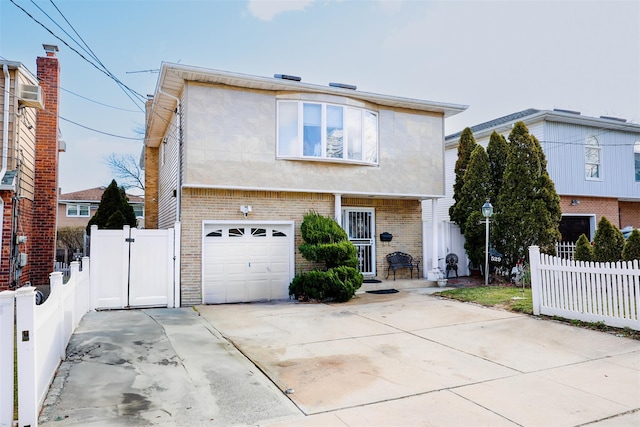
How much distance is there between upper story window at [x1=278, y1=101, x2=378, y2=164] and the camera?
11.5 m

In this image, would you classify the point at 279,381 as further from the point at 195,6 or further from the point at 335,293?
the point at 195,6

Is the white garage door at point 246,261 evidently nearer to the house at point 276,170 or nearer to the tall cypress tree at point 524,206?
the house at point 276,170

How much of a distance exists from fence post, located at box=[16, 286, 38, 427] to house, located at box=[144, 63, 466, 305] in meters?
6.83

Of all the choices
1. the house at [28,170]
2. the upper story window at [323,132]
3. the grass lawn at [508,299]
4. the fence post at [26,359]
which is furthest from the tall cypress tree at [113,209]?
the fence post at [26,359]

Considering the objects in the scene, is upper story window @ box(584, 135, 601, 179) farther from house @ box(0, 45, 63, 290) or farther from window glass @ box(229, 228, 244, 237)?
house @ box(0, 45, 63, 290)

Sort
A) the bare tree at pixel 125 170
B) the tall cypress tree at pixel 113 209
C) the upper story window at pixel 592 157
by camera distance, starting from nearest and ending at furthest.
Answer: the tall cypress tree at pixel 113 209, the upper story window at pixel 592 157, the bare tree at pixel 125 170

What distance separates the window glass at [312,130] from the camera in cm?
1167

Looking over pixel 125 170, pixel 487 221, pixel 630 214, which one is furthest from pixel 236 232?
pixel 125 170

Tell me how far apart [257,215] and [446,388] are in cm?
759

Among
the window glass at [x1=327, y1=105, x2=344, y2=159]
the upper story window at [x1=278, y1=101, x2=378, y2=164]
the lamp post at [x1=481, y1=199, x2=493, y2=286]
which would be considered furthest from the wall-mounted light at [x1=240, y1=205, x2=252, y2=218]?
the lamp post at [x1=481, y1=199, x2=493, y2=286]

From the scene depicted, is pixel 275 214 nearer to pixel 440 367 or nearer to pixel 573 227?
pixel 440 367

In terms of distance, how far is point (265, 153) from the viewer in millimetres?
11219

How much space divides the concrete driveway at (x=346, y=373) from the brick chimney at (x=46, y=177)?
4.29 m

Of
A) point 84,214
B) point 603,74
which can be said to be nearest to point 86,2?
point 603,74
